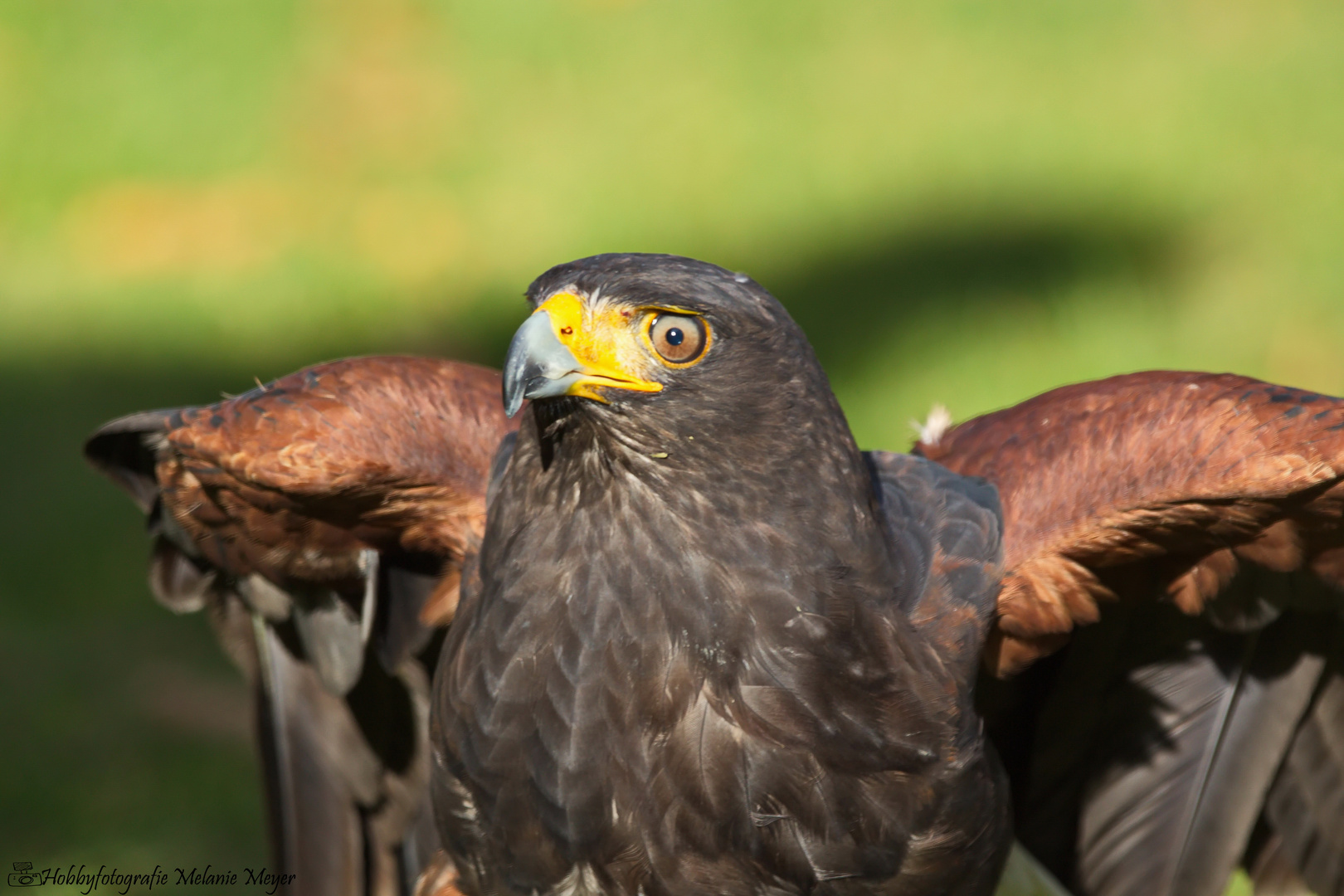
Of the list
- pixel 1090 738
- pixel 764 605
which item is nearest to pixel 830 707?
pixel 764 605

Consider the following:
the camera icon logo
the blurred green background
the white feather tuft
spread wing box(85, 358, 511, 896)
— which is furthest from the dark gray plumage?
the blurred green background

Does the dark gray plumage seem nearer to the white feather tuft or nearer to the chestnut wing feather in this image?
the chestnut wing feather

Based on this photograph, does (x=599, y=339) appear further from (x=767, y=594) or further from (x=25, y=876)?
(x=25, y=876)

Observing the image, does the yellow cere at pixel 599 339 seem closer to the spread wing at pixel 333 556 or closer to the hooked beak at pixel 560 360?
the hooked beak at pixel 560 360

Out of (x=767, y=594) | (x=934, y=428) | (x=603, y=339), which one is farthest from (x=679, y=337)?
(x=934, y=428)

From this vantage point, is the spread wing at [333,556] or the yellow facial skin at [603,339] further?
the spread wing at [333,556]

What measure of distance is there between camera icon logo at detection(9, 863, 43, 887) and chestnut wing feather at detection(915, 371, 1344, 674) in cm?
358

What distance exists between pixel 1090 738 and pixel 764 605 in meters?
1.62

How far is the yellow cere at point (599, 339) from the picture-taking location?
122 inches

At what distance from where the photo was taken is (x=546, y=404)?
10.7ft

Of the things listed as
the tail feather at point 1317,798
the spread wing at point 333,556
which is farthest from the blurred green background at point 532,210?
the tail feather at point 1317,798

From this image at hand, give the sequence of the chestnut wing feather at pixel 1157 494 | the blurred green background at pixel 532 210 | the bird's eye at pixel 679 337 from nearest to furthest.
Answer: the bird's eye at pixel 679 337 → the chestnut wing feather at pixel 1157 494 → the blurred green background at pixel 532 210

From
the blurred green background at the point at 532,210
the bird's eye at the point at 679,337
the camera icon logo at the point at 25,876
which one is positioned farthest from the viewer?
the blurred green background at the point at 532,210

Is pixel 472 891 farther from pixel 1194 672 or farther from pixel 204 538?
pixel 1194 672
